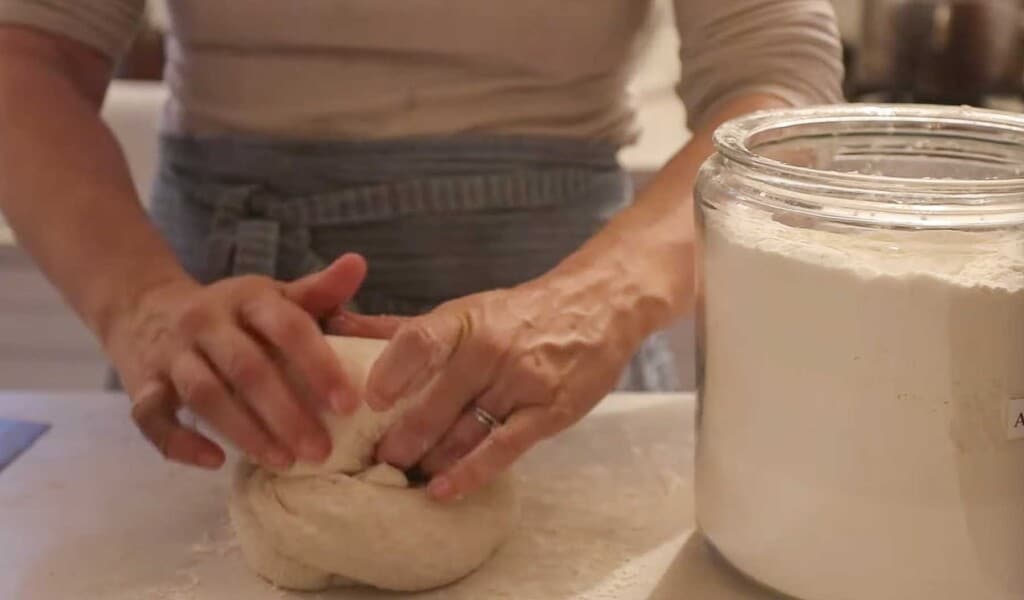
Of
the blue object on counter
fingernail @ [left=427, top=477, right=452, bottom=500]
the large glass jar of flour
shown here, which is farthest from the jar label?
the blue object on counter

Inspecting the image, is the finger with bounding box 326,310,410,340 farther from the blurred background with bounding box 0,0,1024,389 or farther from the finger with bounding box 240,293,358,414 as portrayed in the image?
the blurred background with bounding box 0,0,1024,389

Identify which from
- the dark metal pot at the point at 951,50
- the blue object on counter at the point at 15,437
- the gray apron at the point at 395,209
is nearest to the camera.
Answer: the blue object on counter at the point at 15,437

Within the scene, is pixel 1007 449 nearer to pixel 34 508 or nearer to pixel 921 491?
pixel 921 491

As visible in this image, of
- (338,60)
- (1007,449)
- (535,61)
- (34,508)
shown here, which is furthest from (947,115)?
(34,508)

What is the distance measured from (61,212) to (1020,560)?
1.76ft

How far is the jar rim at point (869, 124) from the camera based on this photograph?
43 centimetres

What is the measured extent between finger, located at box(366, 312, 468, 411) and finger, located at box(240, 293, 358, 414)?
0.6 inches

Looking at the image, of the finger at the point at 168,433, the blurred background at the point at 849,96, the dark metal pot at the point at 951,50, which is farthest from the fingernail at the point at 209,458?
the dark metal pot at the point at 951,50

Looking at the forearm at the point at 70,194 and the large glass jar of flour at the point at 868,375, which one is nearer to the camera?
the large glass jar of flour at the point at 868,375

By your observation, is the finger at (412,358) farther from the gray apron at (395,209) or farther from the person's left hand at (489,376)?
the gray apron at (395,209)

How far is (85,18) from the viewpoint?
0.75m

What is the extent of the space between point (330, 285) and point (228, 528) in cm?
14

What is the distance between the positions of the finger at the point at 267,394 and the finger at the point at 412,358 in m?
0.03

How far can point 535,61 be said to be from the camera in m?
0.78
